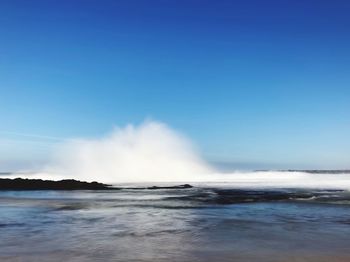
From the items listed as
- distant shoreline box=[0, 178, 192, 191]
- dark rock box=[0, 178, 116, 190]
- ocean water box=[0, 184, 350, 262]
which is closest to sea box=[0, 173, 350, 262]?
ocean water box=[0, 184, 350, 262]

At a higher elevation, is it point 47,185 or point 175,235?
point 47,185

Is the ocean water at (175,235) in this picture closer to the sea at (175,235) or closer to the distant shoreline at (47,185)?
the sea at (175,235)

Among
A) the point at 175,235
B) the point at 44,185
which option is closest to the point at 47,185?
the point at 44,185

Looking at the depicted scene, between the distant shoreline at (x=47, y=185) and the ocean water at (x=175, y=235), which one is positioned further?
the distant shoreline at (x=47, y=185)

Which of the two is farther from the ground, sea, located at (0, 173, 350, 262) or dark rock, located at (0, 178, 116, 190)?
dark rock, located at (0, 178, 116, 190)

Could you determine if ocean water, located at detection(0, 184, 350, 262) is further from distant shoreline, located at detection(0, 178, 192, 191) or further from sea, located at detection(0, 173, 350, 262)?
distant shoreline, located at detection(0, 178, 192, 191)

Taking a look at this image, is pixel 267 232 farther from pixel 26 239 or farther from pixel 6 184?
pixel 6 184

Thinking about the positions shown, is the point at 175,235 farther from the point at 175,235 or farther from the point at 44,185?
the point at 44,185

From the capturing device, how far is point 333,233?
12.5 metres

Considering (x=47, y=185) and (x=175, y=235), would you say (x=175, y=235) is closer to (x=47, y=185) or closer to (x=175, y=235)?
(x=175, y=235)

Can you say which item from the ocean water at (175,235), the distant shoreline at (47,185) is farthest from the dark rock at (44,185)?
the ocean water at (175,235)

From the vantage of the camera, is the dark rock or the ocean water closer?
the ocean water

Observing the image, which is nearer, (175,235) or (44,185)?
(175,235)

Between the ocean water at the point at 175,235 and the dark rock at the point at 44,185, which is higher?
the dark rock at the point at 44,185
